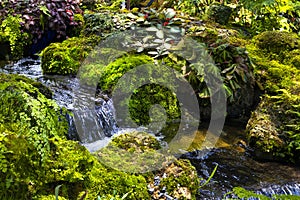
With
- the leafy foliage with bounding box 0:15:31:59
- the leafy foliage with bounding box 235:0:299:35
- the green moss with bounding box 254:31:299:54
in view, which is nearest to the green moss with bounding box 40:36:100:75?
the leafy foliage with bounding box 0:15:31:59

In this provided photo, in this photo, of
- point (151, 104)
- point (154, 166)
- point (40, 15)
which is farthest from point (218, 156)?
point (40, 15)

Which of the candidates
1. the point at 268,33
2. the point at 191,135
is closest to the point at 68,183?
the point at 191,135

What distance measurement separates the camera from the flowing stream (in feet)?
12.2

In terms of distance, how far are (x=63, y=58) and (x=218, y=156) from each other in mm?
3051

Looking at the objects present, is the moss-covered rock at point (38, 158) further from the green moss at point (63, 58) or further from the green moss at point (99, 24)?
the green moss at point (99, 24)

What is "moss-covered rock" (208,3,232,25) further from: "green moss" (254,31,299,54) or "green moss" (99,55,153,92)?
"green moss" (99,55,153,92)

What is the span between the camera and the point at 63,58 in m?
5.82

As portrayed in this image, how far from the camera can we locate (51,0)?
25.8 feet

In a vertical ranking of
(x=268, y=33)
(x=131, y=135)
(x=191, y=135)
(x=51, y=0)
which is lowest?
(x=191, y=135)

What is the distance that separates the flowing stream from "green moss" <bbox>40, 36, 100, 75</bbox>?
252mm

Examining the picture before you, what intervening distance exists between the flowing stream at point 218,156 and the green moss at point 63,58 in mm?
252

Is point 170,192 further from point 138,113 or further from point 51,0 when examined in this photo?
point 51,0

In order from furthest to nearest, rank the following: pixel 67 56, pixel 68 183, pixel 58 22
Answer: pixel 58 22 < pixel 67 56 < pixel 68 183

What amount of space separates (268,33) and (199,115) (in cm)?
250
